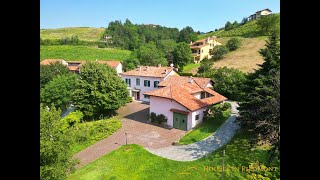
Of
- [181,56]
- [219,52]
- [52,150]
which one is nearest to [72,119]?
[52,150]

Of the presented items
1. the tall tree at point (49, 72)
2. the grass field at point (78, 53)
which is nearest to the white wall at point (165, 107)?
the tall tree at point (49, 72)

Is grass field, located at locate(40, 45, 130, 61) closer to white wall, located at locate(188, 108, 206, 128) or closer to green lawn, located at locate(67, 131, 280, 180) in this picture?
white wall, located at locate(188, 108, 206, 128)

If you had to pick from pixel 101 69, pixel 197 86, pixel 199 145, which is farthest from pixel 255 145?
pixel 101 69

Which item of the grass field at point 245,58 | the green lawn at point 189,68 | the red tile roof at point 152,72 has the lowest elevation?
the red tile roof at point 152,72

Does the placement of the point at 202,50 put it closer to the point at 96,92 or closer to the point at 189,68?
the point at 189,68

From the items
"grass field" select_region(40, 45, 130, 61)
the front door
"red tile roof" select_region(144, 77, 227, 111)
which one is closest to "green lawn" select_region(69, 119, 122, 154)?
"red tile roof" select_region(144, 77, 227, 111)

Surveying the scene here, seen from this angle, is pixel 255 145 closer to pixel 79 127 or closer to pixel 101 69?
pixel 79 127

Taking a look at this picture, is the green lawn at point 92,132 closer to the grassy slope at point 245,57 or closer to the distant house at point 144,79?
the distant house at point 144,79
